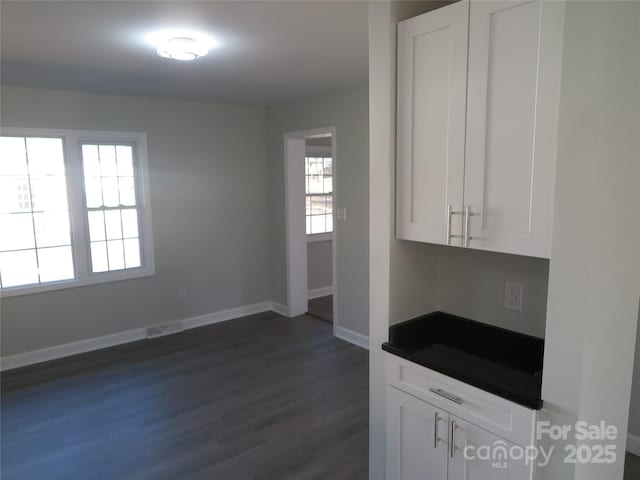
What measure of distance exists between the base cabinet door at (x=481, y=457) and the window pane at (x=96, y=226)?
13.0ft

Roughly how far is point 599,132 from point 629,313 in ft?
2.30

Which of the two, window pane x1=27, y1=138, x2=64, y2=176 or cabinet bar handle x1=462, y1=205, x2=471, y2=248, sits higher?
window pane x1=27, y1=138, x2=64, y2=176

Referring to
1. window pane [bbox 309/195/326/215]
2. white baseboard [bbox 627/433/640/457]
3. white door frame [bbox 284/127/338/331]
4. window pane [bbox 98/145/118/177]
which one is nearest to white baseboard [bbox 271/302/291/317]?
white door frame [bbox 284/127/338/331]

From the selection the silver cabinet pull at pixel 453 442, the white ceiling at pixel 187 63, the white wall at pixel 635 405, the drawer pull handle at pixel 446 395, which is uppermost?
the white ceiling at pixel 187 63

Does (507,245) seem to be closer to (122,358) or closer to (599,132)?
(599,132)

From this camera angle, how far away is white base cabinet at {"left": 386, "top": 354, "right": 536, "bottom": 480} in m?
1.62

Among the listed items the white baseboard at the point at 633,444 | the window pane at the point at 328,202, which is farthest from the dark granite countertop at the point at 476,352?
the window pane at the point at 328,202

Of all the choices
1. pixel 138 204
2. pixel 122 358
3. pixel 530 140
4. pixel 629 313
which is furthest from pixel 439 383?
pixel 138 204

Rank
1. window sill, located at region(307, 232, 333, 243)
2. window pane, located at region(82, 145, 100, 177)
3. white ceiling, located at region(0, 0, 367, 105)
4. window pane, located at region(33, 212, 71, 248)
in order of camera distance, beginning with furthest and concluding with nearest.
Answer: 1. window sill, located at region(307, 232, 333, 243)
2. window pane, located at region(82, 145, 100, 177)
3. window pane, located at region(33, 212, 71, 248)
4. white ceiling, located at region(0, 0, 367, 105)

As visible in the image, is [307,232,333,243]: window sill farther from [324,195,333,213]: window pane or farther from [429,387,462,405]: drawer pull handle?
[429,387,462,405]: drawer pull handle

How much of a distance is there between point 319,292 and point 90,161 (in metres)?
3.43

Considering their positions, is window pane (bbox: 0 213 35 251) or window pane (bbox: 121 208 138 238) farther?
window pane (bbox: 121 208 138 238)

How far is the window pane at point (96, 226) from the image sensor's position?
175 inches

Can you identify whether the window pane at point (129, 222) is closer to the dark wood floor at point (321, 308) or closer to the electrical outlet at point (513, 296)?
the dark wood floor at point (321, 308)
